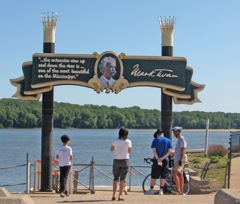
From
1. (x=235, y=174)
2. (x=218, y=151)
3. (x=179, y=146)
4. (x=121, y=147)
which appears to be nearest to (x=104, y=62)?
(x=179, y=146)

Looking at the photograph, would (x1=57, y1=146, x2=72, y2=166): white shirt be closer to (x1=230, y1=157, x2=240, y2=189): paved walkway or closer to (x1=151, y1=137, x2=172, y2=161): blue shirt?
(x1=151, y1=137, x2=172, y2=161): blue shirt

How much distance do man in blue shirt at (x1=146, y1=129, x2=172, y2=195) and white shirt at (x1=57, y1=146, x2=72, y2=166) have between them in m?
2.31

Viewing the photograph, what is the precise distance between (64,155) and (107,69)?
169 inches

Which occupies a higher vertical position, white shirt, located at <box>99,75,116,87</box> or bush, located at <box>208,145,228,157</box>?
white shirt, located at <box>99,75,116,87</box>

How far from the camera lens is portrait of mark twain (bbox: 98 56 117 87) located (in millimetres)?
20781

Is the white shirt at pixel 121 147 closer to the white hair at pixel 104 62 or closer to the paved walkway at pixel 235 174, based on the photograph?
the white hair at pixel 104 62

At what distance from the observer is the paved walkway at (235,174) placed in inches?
859

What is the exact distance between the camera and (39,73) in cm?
2073

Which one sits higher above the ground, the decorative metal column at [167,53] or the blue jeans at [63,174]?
the decorative metal column at [167,53]

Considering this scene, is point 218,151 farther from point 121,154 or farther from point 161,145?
point 121,154

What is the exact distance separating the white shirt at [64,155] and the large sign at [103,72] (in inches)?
149

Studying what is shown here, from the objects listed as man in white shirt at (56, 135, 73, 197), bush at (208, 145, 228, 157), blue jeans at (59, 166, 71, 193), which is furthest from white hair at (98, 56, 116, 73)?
bush at (208, 145, 228, 157)

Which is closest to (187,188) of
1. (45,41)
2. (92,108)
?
(45,41)

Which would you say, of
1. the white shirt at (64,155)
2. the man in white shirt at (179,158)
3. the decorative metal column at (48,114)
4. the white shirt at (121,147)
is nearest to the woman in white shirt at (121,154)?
the white shirt at (121,147)
